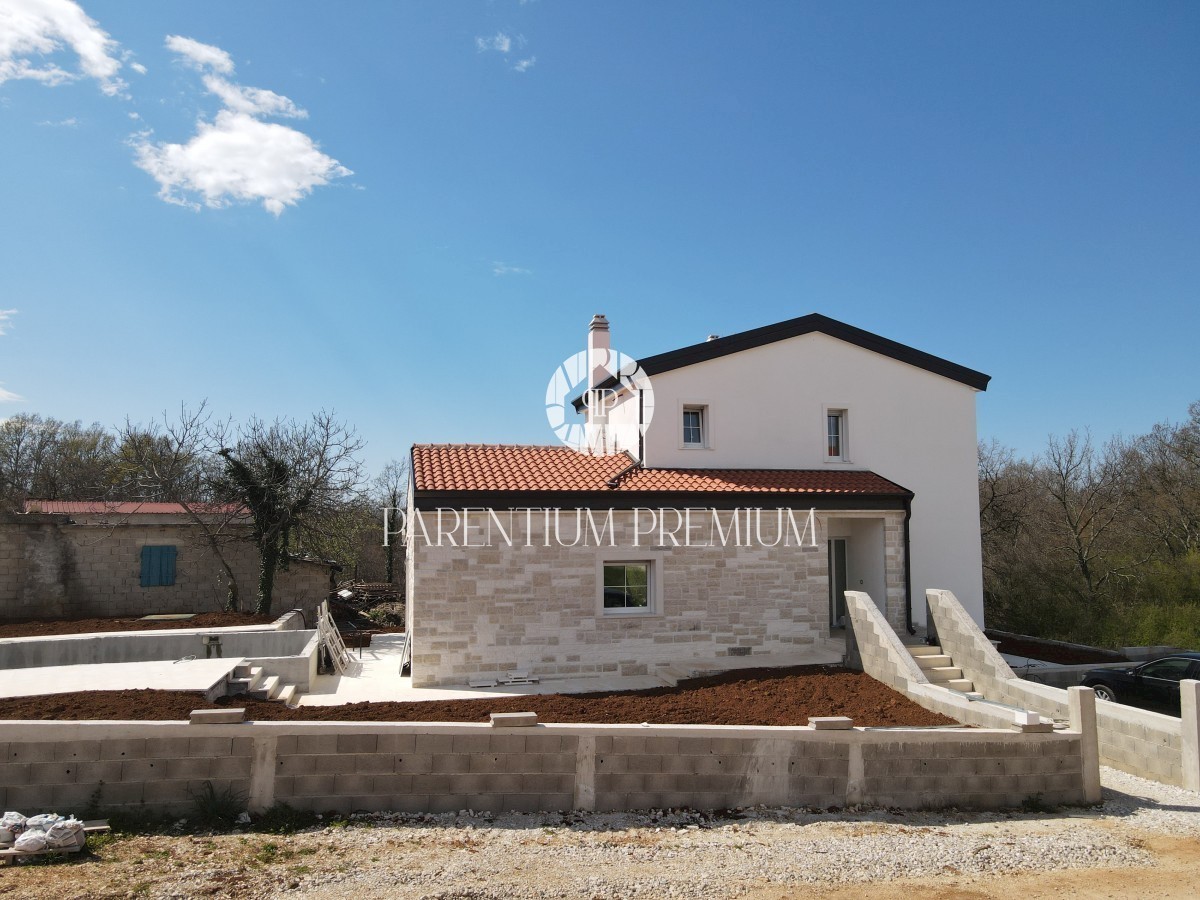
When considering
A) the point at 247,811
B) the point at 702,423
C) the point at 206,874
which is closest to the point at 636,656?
the point at 702,423

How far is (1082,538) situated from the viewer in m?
25.8

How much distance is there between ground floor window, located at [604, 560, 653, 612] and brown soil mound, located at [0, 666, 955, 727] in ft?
6.12

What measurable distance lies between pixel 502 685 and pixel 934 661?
7.63 metres

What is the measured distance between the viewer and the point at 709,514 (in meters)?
14.3

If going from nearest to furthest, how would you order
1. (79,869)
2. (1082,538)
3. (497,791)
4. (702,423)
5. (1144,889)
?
(79,869)
(1144,889)
(497,791)
(702,423)
(1082,538)

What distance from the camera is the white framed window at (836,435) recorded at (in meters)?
17.0

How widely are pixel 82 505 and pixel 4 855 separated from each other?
20.7 meters

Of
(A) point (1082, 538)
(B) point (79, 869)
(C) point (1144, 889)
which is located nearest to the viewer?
(B) point (79, 869)

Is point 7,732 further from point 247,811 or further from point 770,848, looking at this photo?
point 770,848

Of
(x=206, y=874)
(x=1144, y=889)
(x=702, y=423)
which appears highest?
(x=702, y=423)

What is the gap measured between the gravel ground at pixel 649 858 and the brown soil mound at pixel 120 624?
10.1 metres

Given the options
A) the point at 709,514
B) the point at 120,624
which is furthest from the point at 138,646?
the point at 709,514

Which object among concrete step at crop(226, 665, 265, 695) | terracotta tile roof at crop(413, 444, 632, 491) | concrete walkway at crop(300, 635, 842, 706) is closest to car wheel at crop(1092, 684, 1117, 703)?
concrete walkway at crop(300, 635, 842, 706)

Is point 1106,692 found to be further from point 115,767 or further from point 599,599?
point 115,767
